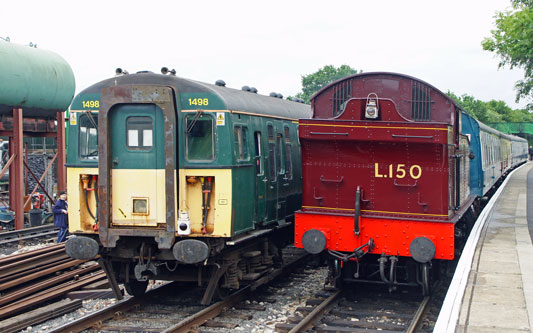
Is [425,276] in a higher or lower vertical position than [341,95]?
lower

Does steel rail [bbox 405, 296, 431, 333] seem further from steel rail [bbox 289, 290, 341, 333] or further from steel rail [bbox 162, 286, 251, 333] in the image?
steel rail [bbox 162, 286, 251, 333]

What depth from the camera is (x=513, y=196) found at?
20062 mm

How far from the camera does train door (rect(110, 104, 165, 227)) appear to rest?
9031 mm

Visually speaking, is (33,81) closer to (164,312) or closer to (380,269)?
(164,312)

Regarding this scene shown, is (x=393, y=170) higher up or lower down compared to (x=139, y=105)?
lower down

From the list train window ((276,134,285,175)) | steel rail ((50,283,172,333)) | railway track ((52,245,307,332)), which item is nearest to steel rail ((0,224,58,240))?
railway track ((52,245,307,332))

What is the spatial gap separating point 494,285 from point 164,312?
4.86 meters

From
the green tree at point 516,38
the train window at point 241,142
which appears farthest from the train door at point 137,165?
the green tree at point 516,38

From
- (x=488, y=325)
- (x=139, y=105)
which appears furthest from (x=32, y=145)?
(x=488, y=325)

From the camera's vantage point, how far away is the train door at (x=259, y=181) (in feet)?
33.4

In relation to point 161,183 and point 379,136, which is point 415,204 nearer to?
point 379,136

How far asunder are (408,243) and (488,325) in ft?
10.1

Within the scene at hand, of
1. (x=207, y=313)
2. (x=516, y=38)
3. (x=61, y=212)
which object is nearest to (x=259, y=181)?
(x=207, y=313)

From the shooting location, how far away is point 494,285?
7750 millimetres
